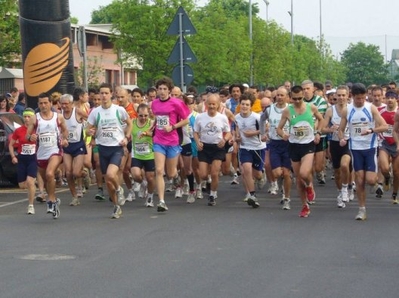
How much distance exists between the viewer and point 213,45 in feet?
164

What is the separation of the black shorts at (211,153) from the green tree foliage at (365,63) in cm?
15314

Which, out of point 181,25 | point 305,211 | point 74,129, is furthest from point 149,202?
point 181,25

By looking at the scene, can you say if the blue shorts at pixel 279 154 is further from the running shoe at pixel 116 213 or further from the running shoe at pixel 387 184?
the running shoe at pixel 116 213

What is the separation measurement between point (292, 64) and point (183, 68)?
2253 inches

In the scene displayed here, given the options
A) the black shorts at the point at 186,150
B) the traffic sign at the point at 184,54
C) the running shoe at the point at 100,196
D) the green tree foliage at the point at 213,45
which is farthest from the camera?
the green tree foliage at the point at 213,45

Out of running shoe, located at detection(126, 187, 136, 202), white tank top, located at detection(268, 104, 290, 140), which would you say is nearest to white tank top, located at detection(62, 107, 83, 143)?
running shoe, located at detection(126, 187, 136, 202)

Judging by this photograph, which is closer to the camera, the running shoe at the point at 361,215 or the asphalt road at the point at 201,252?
the asphalt road at the point at 201,252

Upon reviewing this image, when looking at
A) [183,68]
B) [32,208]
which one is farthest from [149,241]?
[183,68]

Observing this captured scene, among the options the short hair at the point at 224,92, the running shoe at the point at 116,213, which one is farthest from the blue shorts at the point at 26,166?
the short hair at the point at 224,92

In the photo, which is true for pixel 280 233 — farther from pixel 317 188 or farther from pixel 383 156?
pixel 317 188

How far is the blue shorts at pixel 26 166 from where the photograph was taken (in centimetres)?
1658

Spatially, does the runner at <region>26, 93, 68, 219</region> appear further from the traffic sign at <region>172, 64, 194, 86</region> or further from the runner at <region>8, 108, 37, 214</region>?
the traffic sign at <region>172, 64, 194, 86</region>

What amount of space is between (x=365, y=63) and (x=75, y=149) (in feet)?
522

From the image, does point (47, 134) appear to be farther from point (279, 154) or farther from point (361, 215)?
point (361, 215)
